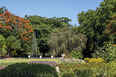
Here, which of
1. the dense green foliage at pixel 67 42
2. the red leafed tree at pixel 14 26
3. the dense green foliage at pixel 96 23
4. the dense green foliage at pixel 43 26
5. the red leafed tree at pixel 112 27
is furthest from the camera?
the dense green foliage at pixel 43 26

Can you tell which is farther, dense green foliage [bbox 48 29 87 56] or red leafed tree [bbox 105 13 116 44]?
dense green foliage [bbox 48 29 87 56]

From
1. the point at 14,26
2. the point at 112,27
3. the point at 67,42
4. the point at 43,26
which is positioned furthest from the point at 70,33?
the point at 14,26

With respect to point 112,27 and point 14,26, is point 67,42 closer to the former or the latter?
point 112,27

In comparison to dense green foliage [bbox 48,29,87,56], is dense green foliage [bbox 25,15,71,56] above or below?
above

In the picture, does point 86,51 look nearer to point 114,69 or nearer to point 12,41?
point 12,41

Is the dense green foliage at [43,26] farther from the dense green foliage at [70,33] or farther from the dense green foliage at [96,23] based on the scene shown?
the dense green foliage at [96,23]

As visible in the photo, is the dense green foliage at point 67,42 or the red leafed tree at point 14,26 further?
the red leafed tree at point 14,26

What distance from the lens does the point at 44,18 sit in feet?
98.6

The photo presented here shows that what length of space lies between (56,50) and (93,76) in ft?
52.5

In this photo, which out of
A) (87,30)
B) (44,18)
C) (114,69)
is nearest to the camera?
(114,69)

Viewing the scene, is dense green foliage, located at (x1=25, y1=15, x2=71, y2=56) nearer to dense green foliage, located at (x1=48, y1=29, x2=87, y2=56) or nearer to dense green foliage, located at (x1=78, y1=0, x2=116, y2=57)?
dense green foliage, located at (x1=78, y1=0, x2=116, y2=57)

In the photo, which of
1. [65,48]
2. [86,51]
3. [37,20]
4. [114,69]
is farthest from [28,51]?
[114,69]

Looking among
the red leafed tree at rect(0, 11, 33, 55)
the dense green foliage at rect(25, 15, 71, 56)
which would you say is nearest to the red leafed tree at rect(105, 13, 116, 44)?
the dense green foliage at rect(25, 15, 71, 56)

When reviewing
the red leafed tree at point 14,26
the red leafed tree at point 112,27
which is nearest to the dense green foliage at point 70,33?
the red leafed tree at point 14,26
